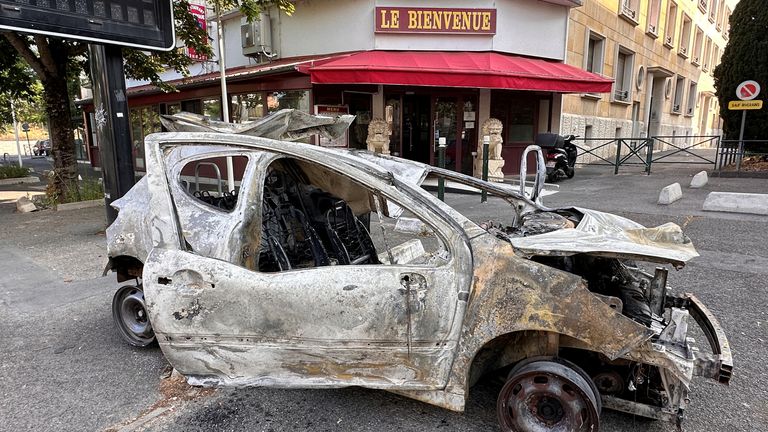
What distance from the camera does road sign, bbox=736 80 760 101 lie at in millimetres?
12016

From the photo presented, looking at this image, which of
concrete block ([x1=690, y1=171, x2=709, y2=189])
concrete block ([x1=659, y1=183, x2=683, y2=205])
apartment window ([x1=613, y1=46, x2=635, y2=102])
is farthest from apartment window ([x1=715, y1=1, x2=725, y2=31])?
concrete block ([x1=659, y1=183, x2=683, y2=205])

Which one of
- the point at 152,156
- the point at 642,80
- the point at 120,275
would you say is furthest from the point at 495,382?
the point at 642,80

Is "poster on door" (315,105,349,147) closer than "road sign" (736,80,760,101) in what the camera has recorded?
Yes

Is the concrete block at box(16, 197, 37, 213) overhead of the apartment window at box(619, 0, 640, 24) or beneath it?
beneath

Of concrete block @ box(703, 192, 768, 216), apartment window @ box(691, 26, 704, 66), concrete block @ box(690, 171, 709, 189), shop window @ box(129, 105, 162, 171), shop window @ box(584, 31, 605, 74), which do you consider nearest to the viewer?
concrete block @ box(703, 192, 768, 216)

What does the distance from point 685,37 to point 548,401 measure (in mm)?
31448

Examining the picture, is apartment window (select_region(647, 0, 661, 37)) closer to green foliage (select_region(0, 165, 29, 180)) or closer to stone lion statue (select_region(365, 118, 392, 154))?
stone lion statue (select_region(365, 118, 392, 154))

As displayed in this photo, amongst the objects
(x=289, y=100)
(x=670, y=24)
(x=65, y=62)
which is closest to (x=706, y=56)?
(x=670, y=24)

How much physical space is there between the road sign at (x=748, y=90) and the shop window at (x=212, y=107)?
14.6 m

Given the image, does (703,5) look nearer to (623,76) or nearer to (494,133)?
(623,76)

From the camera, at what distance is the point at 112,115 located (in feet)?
20.3

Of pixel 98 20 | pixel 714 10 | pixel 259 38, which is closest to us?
pixel 98 20

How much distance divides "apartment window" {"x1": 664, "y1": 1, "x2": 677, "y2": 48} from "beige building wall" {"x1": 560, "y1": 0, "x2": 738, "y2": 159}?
5cm

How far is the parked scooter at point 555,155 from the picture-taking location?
12.2 m
